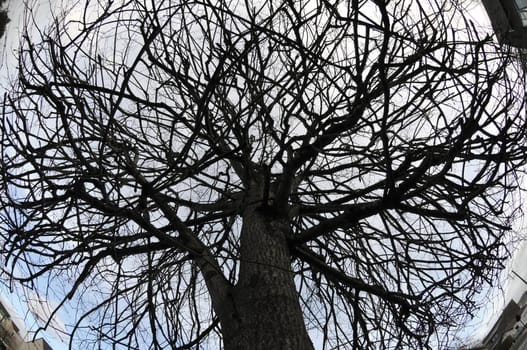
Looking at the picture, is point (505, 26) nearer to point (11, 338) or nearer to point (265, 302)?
point (265, 302)

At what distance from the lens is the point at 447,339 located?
3.22 m

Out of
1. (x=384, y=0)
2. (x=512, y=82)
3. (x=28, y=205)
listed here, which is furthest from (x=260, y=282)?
(x=512, y=82)

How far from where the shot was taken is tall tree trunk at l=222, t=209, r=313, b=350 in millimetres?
1942

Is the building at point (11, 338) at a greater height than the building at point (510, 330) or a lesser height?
greater

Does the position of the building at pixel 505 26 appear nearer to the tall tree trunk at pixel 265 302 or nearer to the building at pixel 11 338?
the tall tree trunk at pixel 265 302

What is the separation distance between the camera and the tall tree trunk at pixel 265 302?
1.94 m

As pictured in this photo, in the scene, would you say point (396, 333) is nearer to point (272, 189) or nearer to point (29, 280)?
point (272, 189)

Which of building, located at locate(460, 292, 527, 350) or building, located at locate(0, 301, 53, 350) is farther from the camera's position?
building, located at locate(460, 292, 527, 350)

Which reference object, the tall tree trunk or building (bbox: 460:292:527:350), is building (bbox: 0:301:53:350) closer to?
the tall tree trunk

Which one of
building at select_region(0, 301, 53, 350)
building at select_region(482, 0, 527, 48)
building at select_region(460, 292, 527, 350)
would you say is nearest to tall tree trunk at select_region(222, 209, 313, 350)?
building at select_region(482, 0, 527, 48)

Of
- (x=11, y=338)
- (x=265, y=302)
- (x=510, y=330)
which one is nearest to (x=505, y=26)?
(x=265, y=302)

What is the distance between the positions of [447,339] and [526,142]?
1356 mm

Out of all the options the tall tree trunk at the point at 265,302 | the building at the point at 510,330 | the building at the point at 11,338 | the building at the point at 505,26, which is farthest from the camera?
the building at the point at 510,330

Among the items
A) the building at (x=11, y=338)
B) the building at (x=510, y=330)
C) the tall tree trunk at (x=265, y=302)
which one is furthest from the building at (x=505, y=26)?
the building at (x=11, y=338)
